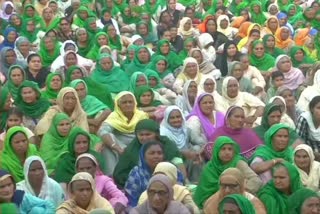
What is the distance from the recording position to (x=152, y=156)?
592 centimetres

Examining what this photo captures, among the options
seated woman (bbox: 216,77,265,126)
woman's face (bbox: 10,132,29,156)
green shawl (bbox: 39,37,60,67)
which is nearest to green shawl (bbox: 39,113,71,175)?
woman's face (bbox: 10,132,29,156)

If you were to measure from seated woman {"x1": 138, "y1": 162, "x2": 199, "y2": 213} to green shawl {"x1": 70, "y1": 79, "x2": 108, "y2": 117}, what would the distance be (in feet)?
7.17

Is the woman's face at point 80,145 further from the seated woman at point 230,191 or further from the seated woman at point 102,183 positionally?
the seated woman at point 230,191

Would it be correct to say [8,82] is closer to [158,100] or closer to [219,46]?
[158,100]

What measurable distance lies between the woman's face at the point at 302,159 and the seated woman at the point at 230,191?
0.77 meters

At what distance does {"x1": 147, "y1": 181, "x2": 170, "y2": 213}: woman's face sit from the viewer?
199 inches

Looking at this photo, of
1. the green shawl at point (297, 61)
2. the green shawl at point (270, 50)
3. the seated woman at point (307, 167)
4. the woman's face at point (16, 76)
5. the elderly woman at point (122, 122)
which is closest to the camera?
the seated woman at point (307, 167)

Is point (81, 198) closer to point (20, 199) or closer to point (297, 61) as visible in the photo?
point (20, 199)

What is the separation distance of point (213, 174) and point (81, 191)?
1167 mm

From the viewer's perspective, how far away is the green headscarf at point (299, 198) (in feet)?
16.7

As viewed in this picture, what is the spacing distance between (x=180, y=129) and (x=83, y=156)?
4.95ft

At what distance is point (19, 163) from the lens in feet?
20.6

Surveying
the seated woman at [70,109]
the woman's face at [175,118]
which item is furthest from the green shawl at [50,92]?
the woman's face at [175,118]

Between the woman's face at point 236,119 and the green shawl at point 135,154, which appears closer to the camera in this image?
the green shawl at point 135,154
